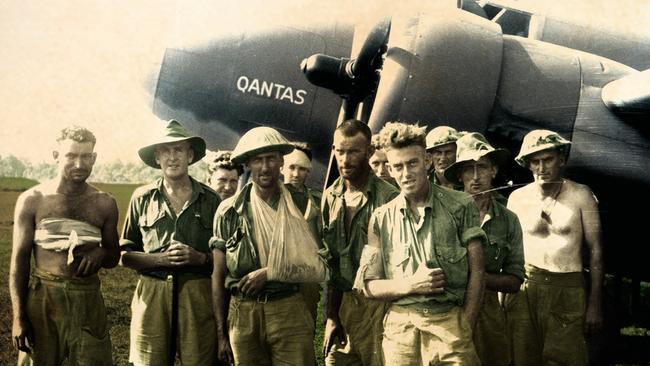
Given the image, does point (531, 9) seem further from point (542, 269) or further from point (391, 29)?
point (542, 269)

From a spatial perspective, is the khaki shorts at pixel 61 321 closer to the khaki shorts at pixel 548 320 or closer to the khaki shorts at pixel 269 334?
the khaki shorts at pixel 269 334

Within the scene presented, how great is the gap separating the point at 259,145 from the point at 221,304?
848 millimetres

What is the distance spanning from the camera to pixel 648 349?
277 inches

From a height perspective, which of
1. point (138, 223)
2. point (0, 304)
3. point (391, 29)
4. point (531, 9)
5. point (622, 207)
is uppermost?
point (531, 9)

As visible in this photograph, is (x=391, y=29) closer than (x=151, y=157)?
No

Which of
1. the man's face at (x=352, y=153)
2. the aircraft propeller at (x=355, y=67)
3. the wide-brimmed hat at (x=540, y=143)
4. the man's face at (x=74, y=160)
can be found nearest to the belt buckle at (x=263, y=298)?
the man's face at (x=352, y=153)

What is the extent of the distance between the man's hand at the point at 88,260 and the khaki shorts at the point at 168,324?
10.5 inches

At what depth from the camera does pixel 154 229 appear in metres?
3.92

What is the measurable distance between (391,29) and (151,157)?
88.1 inches

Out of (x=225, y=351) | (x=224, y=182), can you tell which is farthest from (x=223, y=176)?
(x=225, y=351)

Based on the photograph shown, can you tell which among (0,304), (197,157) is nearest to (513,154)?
(197,157)

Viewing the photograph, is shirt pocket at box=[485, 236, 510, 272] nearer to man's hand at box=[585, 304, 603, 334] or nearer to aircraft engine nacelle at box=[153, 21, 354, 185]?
man's hand at box=[585, 304, 603, 334]

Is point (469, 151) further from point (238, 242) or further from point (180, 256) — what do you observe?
point (180, 256)

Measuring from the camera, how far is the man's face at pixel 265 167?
12.0ft
